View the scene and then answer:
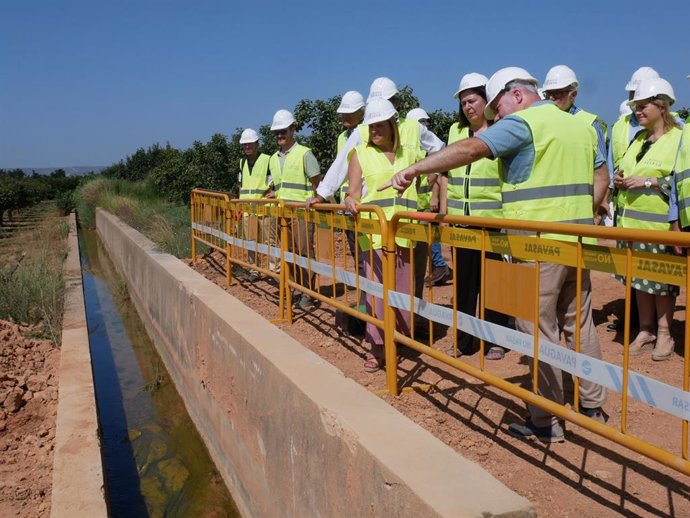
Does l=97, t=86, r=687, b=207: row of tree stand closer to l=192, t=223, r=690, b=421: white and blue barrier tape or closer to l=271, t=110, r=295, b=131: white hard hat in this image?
l=271, t=110, r=295, b=131: white hard hat

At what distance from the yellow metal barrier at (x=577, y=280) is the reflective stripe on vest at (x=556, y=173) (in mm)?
292

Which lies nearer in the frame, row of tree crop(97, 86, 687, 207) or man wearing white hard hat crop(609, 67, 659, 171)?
man wearing white hard hat crop(609, 67, 659, 171)

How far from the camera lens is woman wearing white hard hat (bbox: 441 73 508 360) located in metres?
4.77

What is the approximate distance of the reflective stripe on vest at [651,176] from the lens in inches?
189

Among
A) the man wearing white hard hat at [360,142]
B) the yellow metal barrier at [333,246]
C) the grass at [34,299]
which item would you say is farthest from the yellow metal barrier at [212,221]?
the man wearing white hard hat at [360,142]

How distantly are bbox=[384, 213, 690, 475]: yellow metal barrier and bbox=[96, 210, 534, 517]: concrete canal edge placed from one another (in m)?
0.54

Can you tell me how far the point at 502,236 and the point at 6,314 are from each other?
7077 mm

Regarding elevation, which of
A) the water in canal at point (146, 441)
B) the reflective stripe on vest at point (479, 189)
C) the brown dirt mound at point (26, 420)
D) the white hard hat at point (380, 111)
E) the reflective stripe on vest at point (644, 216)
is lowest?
the water in canal at point (146, 441)

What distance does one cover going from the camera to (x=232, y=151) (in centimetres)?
1794

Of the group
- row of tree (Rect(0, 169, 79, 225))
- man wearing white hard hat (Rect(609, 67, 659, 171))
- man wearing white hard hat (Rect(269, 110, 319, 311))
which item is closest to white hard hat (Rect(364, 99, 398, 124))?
man wearing white hard hat (Rect(609, 67, 659, 171))

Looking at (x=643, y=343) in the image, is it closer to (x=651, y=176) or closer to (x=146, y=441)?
(x=651, y=176)

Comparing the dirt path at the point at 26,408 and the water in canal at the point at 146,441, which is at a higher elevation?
the dirt path at the point at 26,408

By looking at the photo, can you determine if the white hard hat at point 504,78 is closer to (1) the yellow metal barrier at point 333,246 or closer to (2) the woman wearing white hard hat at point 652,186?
(1) the yellow metal barrier at point 333,246

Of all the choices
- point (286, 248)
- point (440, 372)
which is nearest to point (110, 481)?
point (286, 248)
